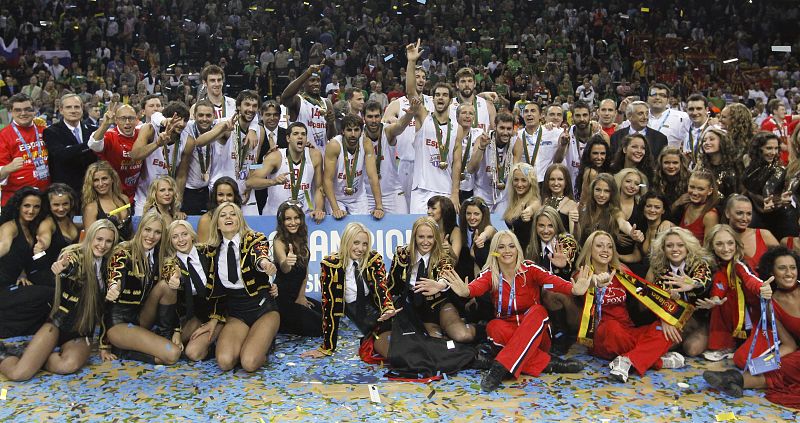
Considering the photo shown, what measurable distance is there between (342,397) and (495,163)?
12.0 ft

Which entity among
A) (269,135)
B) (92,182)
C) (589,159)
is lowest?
(92,182)

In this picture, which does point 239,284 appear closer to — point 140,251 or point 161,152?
point 140,251

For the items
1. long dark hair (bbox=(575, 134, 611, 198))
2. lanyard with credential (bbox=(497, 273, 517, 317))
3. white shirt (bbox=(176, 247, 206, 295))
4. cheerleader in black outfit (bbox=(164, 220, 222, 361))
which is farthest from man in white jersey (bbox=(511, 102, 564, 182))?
cheerleader in black outfit (bbox=(164, 220, 222, 361))

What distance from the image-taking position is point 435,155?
27.1 ft

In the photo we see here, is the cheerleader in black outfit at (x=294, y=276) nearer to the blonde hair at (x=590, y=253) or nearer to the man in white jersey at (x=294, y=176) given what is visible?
the man in white jersey at (x=294, y=176)

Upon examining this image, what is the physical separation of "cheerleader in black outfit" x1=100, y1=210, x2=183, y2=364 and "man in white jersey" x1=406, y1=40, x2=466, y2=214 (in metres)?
2.90

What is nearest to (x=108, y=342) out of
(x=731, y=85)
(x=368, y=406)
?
(x=368, y=406)

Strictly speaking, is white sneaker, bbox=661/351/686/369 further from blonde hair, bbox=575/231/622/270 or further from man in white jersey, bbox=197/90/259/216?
man in white jersey, bbox=197/90/259/216

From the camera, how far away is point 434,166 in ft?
27.1

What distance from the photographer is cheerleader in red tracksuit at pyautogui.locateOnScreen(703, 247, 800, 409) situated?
5297 millimetres

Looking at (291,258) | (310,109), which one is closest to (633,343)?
(291,258)

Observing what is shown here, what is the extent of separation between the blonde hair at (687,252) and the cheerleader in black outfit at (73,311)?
163 inches

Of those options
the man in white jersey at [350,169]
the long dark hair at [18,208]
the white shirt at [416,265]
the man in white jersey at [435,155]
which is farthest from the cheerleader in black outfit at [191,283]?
the man in white jersey at [435,155]

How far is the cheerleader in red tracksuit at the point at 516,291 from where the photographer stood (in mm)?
5762
